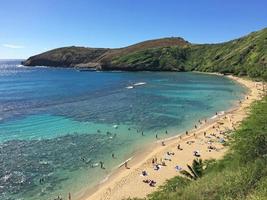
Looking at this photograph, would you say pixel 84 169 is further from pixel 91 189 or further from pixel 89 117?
pixel 89 117

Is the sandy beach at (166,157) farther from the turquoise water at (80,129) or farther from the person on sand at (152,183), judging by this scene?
the turquoise water at (80,129)

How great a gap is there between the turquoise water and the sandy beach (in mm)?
1849

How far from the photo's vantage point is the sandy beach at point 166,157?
37.8 meters

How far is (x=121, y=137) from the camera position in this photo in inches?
2239

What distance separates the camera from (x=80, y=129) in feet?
204

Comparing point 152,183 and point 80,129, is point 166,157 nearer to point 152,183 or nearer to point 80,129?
point 152,183

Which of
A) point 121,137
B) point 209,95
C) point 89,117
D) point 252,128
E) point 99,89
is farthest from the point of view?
point 99,89

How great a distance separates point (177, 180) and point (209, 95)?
2783 inches

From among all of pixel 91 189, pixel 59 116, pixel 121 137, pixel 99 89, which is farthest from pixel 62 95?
pixel 91 189

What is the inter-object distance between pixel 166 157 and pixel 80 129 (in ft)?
65.2

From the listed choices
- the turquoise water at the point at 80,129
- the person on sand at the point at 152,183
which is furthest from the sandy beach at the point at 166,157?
the turquoise water at the point at 80,129

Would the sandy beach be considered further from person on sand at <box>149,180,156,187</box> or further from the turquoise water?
the turquoise water

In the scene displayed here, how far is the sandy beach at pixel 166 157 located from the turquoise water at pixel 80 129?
185 cm

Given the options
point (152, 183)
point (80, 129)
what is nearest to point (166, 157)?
point (152, 183)
